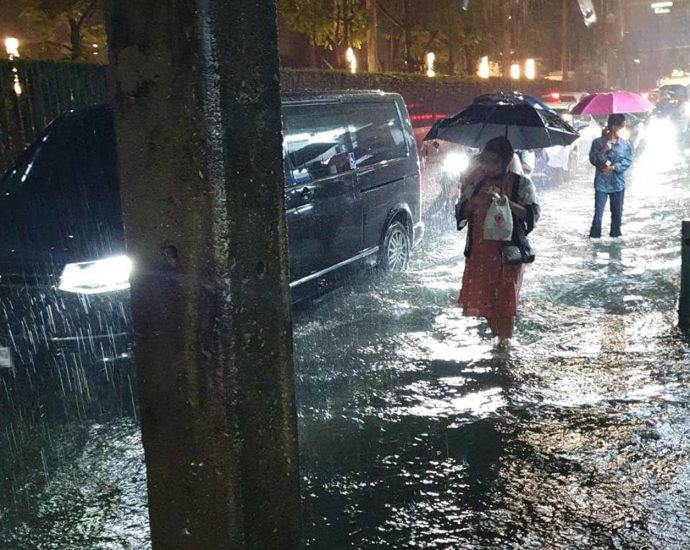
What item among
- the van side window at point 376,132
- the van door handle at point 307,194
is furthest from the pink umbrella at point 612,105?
the van door handle at point 307,194

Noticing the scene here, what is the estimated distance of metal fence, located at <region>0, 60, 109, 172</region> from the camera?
10.6 m

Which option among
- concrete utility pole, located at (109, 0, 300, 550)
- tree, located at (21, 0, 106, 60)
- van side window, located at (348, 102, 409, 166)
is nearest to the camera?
concrete utility pole, located at (109, 0, 300, 550)

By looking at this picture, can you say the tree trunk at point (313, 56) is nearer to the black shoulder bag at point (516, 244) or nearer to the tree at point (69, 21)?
the tree at point (69, 21)

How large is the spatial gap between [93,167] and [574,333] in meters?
4.38

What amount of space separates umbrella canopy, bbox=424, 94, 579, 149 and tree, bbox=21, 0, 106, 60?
413 inches

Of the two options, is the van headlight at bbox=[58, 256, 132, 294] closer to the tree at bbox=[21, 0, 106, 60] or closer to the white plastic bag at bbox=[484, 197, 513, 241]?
the white plastic bag at bbox=[484, 197, 513, 241]

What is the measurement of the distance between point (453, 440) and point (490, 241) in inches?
75.9

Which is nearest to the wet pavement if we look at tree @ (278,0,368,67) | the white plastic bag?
the white plastic bag

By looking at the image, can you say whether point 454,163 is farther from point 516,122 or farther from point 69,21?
point 69,21

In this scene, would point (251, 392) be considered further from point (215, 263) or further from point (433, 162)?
point (433, 162)

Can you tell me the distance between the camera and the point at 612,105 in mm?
11000

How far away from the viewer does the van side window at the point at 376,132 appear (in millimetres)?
7988

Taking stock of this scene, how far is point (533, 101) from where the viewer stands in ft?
23.6

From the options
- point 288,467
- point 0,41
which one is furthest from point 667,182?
point 0,41
